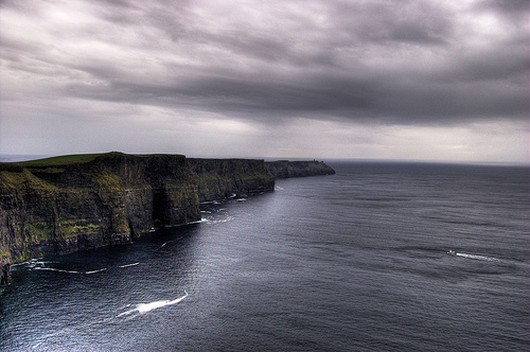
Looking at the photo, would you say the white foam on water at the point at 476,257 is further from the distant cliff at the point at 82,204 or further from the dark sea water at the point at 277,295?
the distant cliff at the point at 82,204

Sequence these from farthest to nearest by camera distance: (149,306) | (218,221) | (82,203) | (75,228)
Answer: (218,221) < (82,203) < (75,228) < (149,306)

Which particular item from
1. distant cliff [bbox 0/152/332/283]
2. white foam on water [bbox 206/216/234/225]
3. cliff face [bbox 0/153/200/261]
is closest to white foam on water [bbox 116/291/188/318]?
distant cliff [bbox 0/152/332/283]

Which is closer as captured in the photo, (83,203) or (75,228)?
(75,228)

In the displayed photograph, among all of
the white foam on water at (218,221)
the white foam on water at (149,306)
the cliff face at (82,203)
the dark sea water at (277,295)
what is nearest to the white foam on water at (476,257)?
the dark sea water at (277,295)

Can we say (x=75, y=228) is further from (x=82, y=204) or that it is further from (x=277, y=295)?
(x=277, y=295)

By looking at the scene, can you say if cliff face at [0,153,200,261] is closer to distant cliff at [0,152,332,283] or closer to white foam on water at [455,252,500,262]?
distant cliff at [0,152,332,283]

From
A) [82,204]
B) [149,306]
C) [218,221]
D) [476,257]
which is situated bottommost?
[149,306]

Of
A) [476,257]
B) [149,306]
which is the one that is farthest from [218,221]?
[476,257]

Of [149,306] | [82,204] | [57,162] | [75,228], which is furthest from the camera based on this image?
[57,162]
